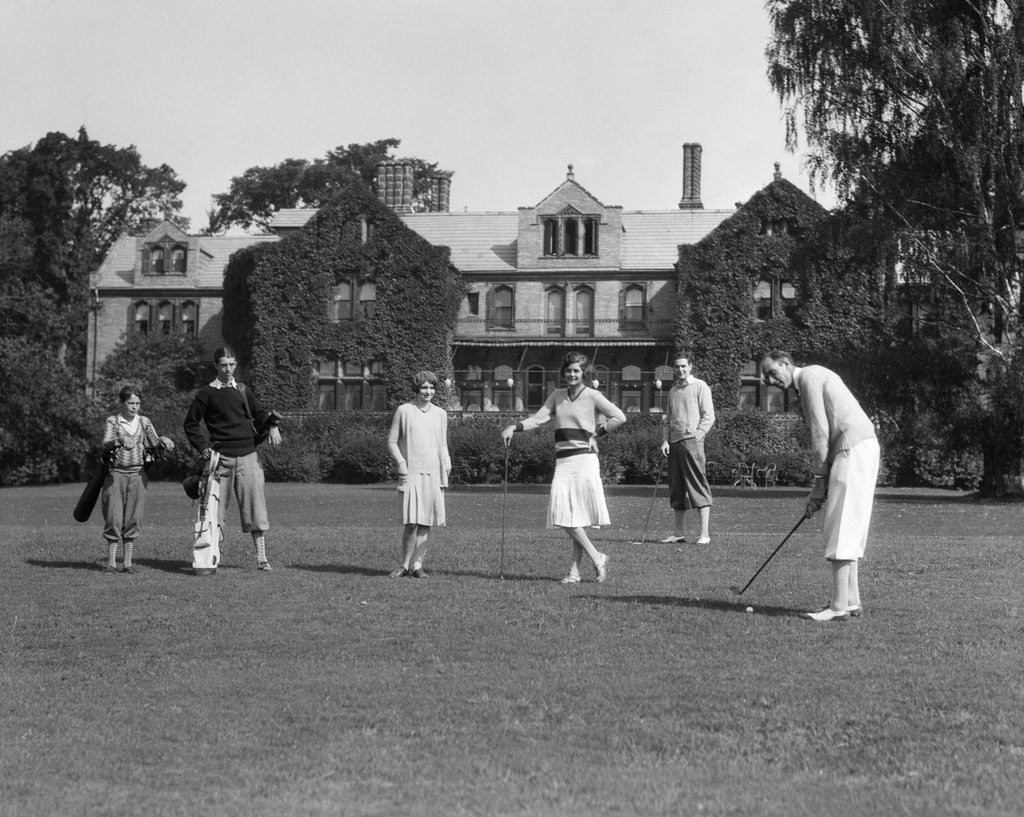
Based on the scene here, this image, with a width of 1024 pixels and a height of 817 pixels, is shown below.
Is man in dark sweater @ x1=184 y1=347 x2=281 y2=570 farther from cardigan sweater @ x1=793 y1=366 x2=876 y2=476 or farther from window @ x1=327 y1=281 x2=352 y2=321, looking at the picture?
window @ x1=327 y1=281 x2=352 y2=321

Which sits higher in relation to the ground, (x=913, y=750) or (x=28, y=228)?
(x=28, y=228)

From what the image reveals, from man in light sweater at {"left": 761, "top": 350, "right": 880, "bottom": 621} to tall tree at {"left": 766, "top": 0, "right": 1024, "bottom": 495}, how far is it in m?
23.3

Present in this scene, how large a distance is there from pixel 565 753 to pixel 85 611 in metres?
6.18

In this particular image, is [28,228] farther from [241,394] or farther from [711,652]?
[711,652]

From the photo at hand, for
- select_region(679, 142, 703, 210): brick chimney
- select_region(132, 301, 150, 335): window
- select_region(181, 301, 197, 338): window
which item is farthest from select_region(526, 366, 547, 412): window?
select_region(132, 301, 150, 335): window

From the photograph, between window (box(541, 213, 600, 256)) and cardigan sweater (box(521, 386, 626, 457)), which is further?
window (box(541, 213, 600, 256))

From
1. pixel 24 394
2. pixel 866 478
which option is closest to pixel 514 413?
pixel 24 394

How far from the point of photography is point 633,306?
61.3m

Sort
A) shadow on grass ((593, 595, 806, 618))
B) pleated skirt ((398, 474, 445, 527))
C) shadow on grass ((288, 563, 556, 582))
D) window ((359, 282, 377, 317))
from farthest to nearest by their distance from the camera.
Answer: window ((359, 282, 377, 317)), pleated skirt ((398, 474, 445, 527)), shadow on grass ((288, 563, 556, 582)), shadow on grass ((593, 595, 806, 618))

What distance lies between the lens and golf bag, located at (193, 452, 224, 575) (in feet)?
46.3

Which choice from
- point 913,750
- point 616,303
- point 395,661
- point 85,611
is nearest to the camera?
point 913,750

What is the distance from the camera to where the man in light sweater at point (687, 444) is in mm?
17359

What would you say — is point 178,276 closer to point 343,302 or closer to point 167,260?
point 167,260

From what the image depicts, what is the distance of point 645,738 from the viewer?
6.97 metres
